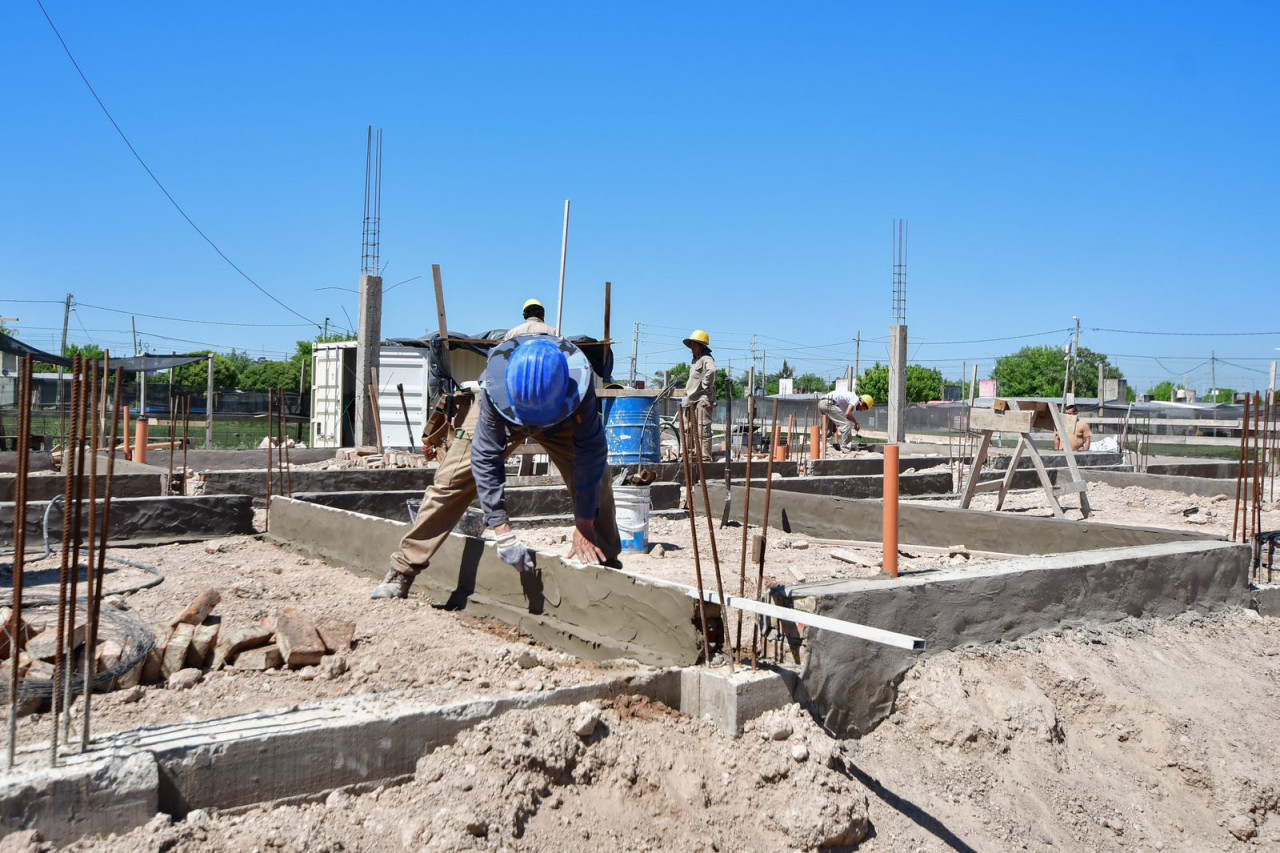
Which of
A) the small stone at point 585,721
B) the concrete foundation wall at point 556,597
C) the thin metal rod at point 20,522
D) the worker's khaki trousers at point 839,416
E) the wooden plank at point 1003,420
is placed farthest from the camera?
the worker's khaki trousers at point 839,416

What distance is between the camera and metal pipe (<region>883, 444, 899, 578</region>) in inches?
175

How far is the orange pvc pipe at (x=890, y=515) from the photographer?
14.6 ft

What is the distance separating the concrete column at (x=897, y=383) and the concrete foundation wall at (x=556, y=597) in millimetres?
16631

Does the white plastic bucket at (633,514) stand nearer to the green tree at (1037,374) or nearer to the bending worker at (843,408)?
→ the bending worker at (843,408)

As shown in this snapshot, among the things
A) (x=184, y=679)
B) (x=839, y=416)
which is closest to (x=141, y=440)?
(x=184, y=679)

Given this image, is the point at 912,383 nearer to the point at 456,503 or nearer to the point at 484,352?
the point at 484,352

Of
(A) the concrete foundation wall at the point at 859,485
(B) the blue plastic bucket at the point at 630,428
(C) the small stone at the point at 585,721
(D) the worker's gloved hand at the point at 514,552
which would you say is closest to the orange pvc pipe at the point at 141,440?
(B) the blue plastic bucket at the point at 630,428

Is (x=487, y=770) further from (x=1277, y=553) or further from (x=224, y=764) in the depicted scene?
(x=1277, y=553)

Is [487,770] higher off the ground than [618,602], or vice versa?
[618,602]

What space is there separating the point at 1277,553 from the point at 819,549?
113 inches

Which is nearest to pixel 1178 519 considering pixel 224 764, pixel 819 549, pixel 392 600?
pixel 819 549

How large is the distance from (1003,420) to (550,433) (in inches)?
192

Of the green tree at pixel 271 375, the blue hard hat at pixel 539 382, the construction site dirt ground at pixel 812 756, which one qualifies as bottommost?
the construction site dirt ground at pixel 812 756

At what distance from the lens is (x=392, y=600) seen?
16.2ft
